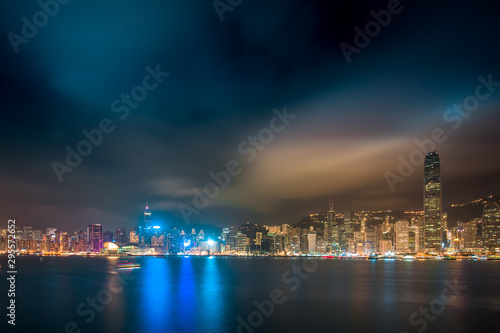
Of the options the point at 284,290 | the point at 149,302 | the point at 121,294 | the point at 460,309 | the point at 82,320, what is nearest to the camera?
the point at 82,320

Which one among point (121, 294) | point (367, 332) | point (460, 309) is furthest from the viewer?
point (121, 294)

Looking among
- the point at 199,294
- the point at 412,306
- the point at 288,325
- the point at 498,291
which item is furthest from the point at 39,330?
the point at 498,291

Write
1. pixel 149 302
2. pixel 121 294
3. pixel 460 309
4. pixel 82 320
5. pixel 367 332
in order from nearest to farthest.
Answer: pixel 367 332 → pixel 82 320 → pixel 460 309 → pixel 149 302 → pixel 121 294

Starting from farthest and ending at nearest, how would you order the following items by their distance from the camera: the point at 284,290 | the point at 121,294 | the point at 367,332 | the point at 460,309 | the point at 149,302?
the point at 284,290
the point at 121,294
the point at 149,302
the point at 460,309
the point at 367,332

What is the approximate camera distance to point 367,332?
102 ft

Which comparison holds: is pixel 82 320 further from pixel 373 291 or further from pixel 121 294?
pixel 373 291

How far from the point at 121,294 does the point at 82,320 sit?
56.7 ft

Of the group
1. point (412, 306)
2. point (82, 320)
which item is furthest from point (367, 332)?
point (82, 320)

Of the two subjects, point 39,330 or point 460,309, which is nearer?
point 39,330

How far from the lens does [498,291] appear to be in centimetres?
5616

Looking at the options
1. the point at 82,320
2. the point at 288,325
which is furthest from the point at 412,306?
the point at 82,320

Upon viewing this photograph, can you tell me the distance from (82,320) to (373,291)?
38902 millimetres

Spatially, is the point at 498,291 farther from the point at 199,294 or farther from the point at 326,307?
the point at 199,294

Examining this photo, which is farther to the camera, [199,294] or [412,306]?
[199,294]
